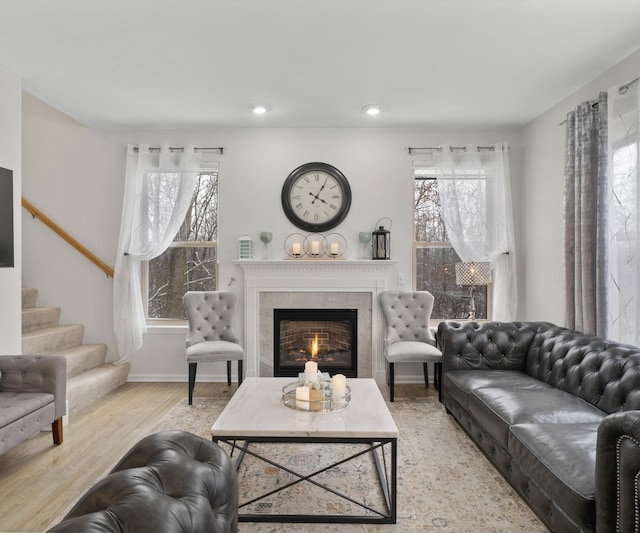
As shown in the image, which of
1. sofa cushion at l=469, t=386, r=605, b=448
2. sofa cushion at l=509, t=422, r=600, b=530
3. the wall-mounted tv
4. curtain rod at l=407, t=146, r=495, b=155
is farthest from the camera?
curtain rod at l=407, t=146, r=495, b=155

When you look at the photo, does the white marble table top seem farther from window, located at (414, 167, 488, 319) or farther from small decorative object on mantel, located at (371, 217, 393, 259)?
window, located at (414, 167, 488, 319)

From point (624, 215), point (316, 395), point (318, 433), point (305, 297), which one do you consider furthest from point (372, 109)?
point (318, 433)

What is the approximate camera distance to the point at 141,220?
4652 millimetres

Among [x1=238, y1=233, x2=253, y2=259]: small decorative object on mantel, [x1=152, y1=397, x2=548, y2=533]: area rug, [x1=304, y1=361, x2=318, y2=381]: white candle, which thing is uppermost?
[x1=238, y1=233, x2=253, y2=259]: small decorative object on mantel

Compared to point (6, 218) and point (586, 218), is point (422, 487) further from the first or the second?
point (6, 218)

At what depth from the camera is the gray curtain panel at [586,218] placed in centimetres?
320

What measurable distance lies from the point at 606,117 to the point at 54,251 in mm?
5149

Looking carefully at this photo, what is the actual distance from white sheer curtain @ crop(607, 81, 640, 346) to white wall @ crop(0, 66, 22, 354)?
4.24 metres

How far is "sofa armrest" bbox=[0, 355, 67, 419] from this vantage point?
298cm

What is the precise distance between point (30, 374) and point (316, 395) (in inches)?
76.1

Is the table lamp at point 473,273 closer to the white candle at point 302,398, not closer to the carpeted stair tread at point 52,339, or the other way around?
the white candle at point 302,398

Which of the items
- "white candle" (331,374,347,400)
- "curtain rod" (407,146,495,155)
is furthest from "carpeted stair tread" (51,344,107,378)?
"curtain rod" (407,146,495,155)

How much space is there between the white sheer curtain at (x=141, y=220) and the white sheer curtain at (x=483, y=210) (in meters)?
2.65

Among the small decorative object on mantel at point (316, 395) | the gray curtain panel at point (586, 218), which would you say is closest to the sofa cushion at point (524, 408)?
the gray curtain panel at point (586, 218)
